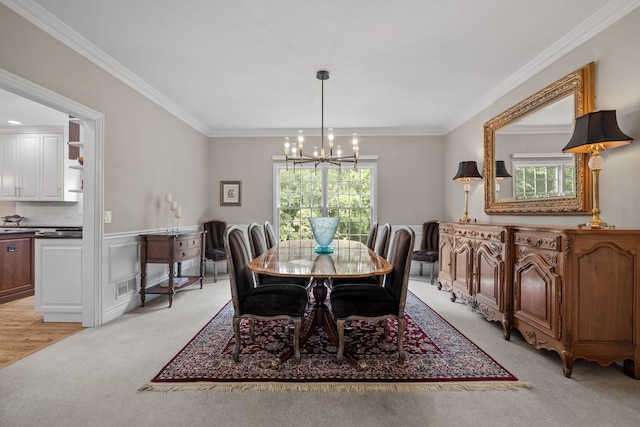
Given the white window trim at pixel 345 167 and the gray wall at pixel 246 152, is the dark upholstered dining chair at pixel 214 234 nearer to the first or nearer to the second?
the gray wall at pixel 246 152

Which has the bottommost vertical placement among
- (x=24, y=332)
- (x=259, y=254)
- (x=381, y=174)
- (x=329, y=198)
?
(x=24, y=332)

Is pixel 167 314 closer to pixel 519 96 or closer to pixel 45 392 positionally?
pixel 45 392

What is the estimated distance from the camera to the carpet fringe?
6.56 ft

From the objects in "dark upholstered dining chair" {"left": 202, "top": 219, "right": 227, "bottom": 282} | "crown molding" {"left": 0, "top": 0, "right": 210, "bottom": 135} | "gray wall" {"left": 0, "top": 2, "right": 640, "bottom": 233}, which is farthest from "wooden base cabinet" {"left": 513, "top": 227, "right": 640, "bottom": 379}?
"dark upholstered dining chair" {"left": 202, "top": 219, "right": 227, "bottom": 282}

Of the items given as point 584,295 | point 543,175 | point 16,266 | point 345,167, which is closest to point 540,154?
point 543,175

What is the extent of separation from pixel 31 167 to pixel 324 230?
5.58 metres

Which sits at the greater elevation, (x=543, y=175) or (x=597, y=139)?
(x=597, y=139)

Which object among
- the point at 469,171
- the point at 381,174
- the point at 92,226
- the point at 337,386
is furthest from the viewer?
the point at 381,174

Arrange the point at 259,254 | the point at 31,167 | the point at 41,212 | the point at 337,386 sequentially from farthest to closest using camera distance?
1. the point at 41,212
2. the point at 31,167
3. the point at 259,254
4. the point at 337,386

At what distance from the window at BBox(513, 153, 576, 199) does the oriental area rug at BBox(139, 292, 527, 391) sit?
5.21 feet

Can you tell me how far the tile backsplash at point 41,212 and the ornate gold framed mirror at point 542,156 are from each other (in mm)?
6746

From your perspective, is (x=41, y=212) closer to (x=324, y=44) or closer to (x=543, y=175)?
Answer: (x=324, y=44)

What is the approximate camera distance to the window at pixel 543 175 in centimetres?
283

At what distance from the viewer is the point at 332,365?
229 cm
